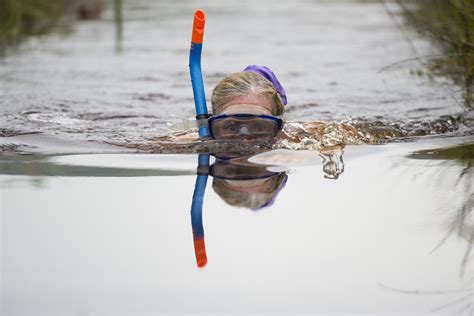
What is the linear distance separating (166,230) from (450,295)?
3.58ft

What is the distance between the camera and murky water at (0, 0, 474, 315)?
283 centimetres

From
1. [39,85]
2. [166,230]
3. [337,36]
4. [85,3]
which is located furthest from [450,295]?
[85,3]

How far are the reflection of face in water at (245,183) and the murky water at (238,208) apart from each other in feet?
0.04

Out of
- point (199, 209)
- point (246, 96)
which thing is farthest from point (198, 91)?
point (199, 209)

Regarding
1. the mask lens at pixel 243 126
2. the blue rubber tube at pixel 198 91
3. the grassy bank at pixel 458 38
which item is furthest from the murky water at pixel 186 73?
the mask lens at pixel 243 126

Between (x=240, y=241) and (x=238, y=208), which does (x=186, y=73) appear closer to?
(x=238, y=208)

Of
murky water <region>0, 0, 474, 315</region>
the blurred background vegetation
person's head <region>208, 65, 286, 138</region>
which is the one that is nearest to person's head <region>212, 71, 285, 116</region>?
person's head <region>208, 65, 286, 138</region>

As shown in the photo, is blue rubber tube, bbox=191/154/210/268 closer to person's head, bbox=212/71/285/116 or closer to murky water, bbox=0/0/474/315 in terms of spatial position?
murky water, bbox=0/0/474/315

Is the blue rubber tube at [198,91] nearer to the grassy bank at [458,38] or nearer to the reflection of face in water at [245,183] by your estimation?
the reflection of face in water at [245,183]

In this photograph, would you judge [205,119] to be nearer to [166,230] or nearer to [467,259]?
[166,230]

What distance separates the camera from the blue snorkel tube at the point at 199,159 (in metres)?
3.29

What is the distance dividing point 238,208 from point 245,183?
1.45 feet

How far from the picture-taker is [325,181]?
14.1ft

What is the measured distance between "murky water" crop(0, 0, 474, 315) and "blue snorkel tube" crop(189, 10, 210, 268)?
0.7 inches
